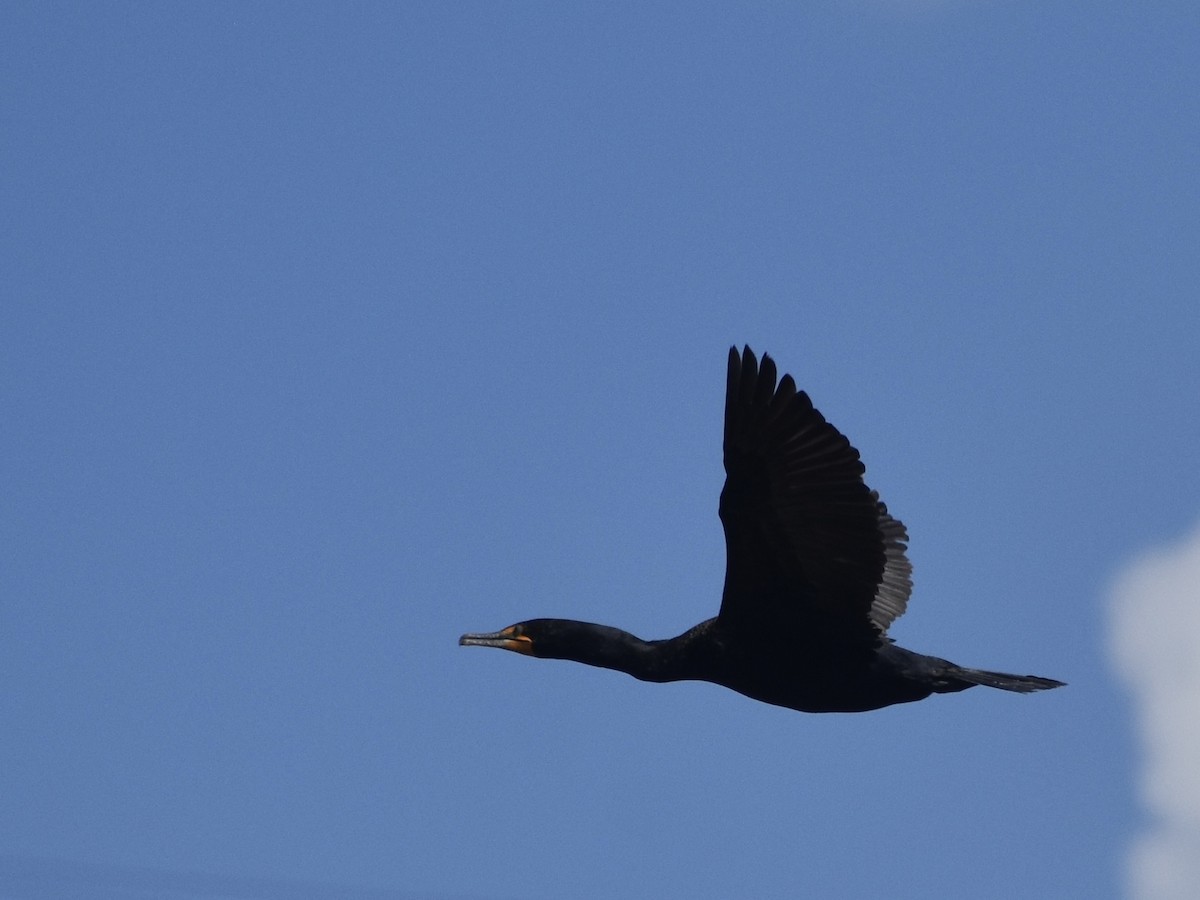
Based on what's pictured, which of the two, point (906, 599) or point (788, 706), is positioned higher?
point (906, 599)

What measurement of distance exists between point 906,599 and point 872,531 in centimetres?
184

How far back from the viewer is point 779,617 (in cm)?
1084

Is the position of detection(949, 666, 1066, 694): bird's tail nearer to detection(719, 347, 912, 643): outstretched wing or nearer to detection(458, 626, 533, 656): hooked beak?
detection(719, 347, 912, 643): outstretched wing

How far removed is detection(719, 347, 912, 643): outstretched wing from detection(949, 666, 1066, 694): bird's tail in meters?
0.60

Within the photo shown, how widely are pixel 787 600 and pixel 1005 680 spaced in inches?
54.3

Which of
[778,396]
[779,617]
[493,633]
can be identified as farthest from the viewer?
[493,633]

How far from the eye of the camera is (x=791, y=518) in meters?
10.4

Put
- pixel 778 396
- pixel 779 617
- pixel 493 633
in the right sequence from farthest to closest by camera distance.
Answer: pixel 493 633 → pixel 779 617 → pixel 778 396

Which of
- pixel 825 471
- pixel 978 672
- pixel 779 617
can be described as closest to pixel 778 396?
pixel 825 471

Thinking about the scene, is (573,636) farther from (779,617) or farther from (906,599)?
(906,599)

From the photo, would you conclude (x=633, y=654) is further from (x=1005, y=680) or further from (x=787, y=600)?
(x=1005, y=680)

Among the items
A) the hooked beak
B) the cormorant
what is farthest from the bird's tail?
the hooked beak

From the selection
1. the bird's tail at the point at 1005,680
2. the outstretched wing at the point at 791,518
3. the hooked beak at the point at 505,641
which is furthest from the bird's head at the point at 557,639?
the bird's tail at the point at 1005,680

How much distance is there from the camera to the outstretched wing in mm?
10211
